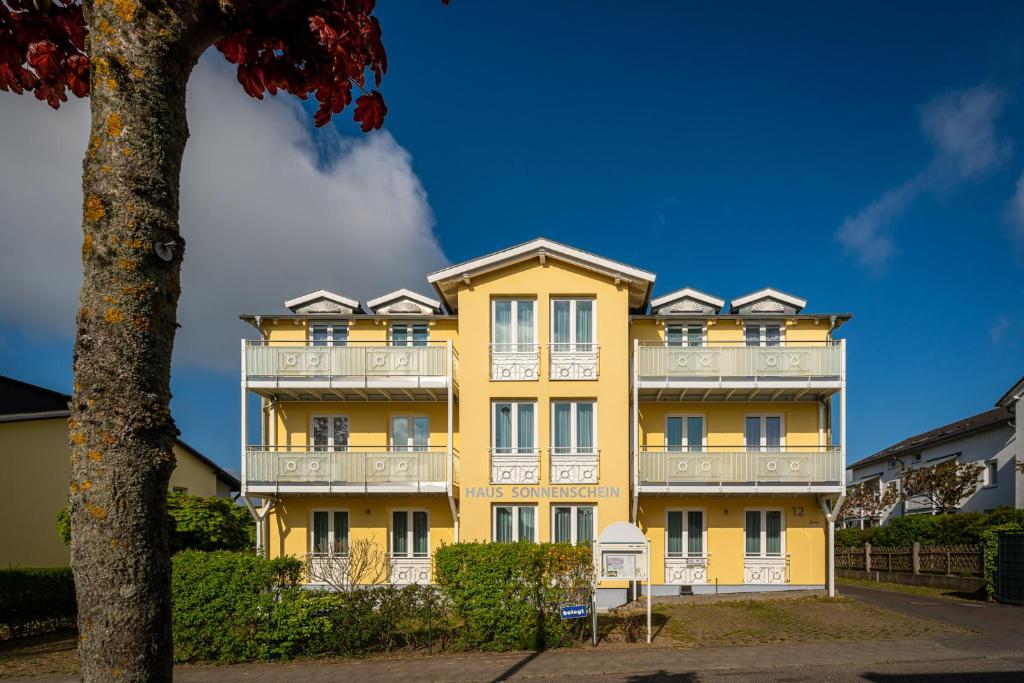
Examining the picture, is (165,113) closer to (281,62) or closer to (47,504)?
(281,62)

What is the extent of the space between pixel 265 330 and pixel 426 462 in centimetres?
718

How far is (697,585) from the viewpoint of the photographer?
2155cm

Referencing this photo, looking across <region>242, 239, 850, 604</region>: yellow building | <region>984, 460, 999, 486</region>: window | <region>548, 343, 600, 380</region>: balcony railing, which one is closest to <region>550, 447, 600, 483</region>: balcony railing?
<region>242, 239, 850, 604</region>: yellow building

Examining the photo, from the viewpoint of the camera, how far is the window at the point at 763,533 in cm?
2197

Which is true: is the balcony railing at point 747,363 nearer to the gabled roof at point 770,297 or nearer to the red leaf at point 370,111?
the gabled roof at point 770,297

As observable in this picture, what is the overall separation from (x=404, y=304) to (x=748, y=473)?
37.9ft

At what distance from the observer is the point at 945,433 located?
3938 cm

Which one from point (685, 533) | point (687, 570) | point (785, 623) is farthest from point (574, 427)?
point (785, 623)

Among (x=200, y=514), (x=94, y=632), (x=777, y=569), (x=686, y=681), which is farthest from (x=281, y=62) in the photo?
(x=777, y=569)

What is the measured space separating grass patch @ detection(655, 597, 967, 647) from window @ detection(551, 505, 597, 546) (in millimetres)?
2870

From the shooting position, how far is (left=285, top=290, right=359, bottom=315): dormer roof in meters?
22.9

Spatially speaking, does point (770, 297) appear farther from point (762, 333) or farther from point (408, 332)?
point (408, 332)

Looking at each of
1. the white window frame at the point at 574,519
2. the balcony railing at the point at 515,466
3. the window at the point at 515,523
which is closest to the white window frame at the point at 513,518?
the window at the point at 515,523

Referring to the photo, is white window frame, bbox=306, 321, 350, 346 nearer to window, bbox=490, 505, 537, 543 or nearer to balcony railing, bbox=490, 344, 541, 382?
balcony railing, bbox=490, 344, 541, 382
